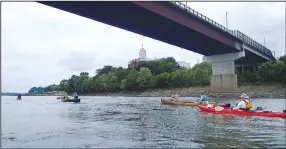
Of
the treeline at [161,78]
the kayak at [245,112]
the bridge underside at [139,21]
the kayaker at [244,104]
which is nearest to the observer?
the kayak at [245,112]

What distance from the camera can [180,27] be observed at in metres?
42.7

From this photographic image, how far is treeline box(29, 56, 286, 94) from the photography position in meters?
78.3

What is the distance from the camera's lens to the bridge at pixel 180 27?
31938 millimetres

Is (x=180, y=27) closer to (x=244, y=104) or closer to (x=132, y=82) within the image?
(x=244, y=104)

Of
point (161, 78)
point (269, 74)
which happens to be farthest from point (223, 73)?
point (161, 78)

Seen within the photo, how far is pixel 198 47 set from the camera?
60000 millimetres

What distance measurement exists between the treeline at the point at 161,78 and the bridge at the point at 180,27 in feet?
21.4

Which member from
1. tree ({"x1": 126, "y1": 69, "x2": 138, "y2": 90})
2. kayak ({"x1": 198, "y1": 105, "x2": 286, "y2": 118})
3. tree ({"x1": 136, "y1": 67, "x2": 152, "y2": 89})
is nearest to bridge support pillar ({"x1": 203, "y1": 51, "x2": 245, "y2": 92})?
tree ({"x1": 136, "y1": 67, "x2": 152, "y2": 89})

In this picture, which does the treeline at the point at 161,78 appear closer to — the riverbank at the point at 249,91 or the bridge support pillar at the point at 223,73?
the riverbank at the point at 249,91

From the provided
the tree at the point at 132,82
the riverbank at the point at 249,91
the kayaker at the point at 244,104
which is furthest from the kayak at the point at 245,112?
the tree at the point at 132,82

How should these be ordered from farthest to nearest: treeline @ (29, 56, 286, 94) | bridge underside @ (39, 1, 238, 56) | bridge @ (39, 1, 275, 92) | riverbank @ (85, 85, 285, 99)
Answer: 1. treeline @ (29, 56, 286, 94)
2. riverbank @ (85, 85, 285, 99)
3. bridge @ (39, 1, 275, 92)
4. bridge underside @ (39, 1, 238, 56)

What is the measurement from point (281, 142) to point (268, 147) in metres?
1.45

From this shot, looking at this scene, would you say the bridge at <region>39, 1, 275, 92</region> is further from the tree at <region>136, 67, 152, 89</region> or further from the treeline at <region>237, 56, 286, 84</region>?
the tree at <region>136, 67, 152, 89</region>

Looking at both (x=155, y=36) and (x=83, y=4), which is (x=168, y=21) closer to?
(x=155, y=36)
